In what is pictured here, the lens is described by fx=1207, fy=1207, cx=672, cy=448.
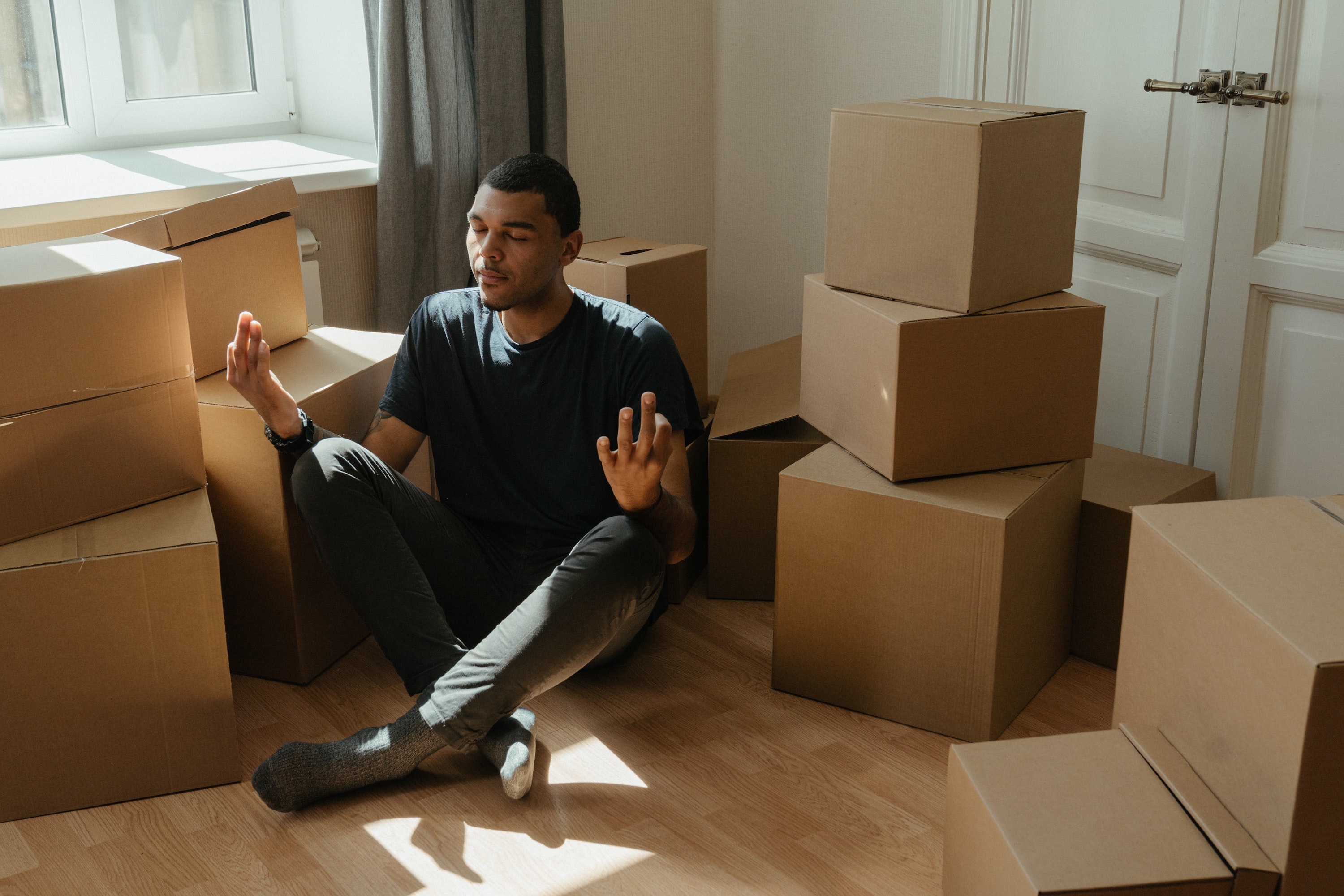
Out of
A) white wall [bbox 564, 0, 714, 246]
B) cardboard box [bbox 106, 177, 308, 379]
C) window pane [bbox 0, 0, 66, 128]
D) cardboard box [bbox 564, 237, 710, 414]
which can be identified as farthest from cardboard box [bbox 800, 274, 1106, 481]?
window pane [bbox 0, 0, 66, 128]

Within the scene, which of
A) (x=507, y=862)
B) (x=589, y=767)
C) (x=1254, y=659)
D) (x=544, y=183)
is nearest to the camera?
(x=1254, y=659)

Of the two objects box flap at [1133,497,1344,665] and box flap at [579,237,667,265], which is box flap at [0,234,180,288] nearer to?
box flap at [579,237,667,265]

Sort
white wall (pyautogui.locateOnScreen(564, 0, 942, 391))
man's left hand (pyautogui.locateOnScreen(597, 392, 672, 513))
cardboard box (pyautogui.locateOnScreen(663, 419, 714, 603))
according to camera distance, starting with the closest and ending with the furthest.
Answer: man's left hand (pyautogui.locateOnScreen(597, 392, 672, 513)) → cardboard box (pyautogui.locateOnScreen(663, 419, 714, 603)) → white wall (pyautogui.locateOnScreen(564, 0, 942, 391))

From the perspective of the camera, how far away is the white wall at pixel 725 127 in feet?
8.96

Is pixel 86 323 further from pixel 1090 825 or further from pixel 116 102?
pixel 1090 825

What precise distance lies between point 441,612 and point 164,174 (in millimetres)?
1170

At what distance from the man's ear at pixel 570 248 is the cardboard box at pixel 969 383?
1.38 feet

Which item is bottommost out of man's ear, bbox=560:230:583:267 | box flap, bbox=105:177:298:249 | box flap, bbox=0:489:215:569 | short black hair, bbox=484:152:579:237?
box flap, bbox=0:489:215:569

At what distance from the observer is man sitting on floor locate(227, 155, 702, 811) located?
64.1 inches

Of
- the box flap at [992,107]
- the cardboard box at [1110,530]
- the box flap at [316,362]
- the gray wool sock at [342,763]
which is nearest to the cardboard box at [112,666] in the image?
the gray wool sock at [342,763]

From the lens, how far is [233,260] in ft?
6.46

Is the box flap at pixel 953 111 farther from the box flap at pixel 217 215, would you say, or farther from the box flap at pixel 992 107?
the box flap at pixel 217 215

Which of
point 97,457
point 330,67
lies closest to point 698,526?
point 97,457

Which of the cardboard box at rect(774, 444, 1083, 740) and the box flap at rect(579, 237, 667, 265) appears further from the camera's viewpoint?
the box flap at rect(579, 237, 667, 265)
